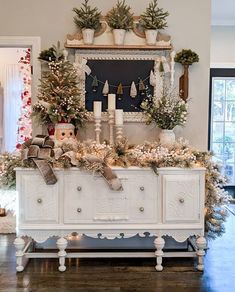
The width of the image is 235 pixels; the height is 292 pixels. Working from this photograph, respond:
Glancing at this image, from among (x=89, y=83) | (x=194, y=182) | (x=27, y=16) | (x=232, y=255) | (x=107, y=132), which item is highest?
(x=27, y=16)

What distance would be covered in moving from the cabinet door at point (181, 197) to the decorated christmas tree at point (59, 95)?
1.07 m

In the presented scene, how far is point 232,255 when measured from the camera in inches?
132

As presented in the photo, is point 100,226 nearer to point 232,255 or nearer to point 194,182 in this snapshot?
point 194,182

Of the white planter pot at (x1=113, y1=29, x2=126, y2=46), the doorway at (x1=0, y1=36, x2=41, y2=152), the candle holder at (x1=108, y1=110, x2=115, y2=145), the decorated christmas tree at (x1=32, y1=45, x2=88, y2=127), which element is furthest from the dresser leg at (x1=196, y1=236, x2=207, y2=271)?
the doorway at (x1=0, y1=36, x2=41, y2=152)

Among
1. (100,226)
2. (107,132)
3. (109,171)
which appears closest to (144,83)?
(107,132)

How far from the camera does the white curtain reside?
678 cm

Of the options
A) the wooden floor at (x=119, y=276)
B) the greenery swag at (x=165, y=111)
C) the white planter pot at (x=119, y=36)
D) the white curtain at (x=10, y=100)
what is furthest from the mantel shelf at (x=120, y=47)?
the white curtain at (x=10, y=100)

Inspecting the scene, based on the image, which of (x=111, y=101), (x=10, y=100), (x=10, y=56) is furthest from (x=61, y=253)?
(x=10, y=56)

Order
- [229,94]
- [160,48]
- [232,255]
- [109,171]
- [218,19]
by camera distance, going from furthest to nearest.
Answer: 1. [229,94]
2. [218,19]
3. [160,48]
4. [232,255]
5. [109,171]

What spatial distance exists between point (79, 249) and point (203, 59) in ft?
7.26

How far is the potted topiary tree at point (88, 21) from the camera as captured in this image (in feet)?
Result: 11.5

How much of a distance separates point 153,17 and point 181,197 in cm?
174

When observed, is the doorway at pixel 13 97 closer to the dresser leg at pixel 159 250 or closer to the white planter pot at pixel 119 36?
the white planter pot at pixel 119 36

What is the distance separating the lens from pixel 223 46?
5973 millimetres
